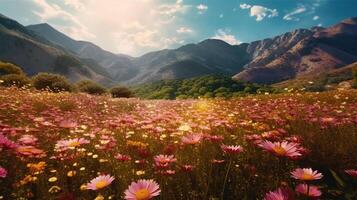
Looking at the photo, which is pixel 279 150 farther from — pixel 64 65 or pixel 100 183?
pixel 64 65

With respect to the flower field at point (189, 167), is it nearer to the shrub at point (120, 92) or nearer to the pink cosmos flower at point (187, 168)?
the pink cosmos flower at point (187, 168)

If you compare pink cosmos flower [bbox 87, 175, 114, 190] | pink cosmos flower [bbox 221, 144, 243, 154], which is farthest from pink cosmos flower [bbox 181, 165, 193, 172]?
pink cosmos flower [bbox 87, 175, 114, 190]

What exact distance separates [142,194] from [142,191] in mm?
41

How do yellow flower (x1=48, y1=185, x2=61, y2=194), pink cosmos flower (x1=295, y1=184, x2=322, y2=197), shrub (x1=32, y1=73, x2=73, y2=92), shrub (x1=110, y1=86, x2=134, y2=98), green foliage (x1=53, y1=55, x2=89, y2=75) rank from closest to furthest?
pink cosmos flower (x1=295, y1=184, x2=322, y2=197)
yellow flower (x1=48, y1=185, x2=61, y2=194)
shrub (x1=32, y1=73, x2=73, y2=92)
shrub (x1=110, y1=86, x2=134, y2=98)
green foliage (x1=53, y1=55, x2=89, y2=75)

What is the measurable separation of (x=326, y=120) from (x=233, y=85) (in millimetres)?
54199

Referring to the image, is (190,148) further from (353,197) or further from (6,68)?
(6,68)

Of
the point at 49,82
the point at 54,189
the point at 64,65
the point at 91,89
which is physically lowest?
the point at 91,89

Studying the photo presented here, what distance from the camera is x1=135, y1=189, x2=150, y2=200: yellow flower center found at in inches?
57.6

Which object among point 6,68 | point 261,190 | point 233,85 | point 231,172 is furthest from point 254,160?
point 233,85

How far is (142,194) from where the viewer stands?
150cm

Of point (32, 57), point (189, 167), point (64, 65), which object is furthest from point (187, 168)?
point (64, 65)

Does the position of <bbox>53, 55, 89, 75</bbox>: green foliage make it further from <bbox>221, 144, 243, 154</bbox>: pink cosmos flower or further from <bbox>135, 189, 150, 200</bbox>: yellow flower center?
<bbox>135, 189, 150, 200</bbox>: yellow flower center

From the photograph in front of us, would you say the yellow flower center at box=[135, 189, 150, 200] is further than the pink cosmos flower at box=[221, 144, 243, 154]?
No

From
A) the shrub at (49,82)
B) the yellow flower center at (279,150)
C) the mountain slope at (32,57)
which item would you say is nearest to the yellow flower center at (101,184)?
the yellow flower center at (279,150)
